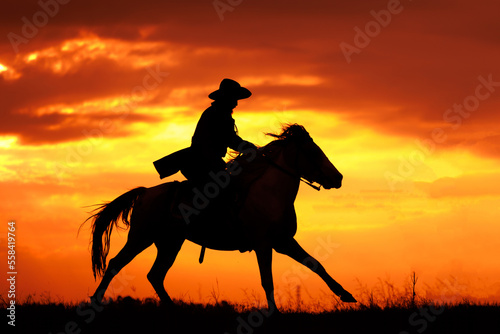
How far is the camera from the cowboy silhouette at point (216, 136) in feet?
39.2

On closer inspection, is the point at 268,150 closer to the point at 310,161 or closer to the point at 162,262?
the point at 310,161

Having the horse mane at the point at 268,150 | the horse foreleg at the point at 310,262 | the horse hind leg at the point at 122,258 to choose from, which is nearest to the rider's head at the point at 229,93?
the horse mane at the point at 268,150

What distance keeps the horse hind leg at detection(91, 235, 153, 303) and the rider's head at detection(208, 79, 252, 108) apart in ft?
9.27

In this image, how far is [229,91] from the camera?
39.5ft

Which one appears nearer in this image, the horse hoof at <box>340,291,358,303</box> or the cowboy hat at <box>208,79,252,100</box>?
the horse hoof at <box>340,291,358,303</box>

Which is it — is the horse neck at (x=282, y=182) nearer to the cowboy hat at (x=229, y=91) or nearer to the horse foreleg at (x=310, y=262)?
the horse foreleg at (x=310, y=262)

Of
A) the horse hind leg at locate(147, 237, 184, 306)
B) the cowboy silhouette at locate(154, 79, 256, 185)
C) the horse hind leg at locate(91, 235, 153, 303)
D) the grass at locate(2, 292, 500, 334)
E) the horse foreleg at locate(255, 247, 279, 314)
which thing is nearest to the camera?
the grass at locate(2, 292, 500, 334)

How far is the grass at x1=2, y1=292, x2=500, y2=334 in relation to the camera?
934 centimetres

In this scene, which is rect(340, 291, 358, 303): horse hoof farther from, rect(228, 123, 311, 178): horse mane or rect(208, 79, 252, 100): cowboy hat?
rect(208, 79, 252, 100): cowboy hat

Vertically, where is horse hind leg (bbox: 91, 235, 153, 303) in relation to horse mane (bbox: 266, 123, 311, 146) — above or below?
below

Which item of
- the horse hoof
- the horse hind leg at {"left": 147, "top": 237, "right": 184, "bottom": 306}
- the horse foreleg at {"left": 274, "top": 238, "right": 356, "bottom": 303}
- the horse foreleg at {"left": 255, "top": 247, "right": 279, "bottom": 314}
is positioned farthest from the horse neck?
the horse hind leg at {"left": 147, "top": 237, "right": 184, "bottom": 306}

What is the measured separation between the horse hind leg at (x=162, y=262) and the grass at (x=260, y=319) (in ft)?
4.66

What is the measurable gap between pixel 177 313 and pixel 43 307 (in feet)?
7.72

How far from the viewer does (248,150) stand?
39.9 feet
